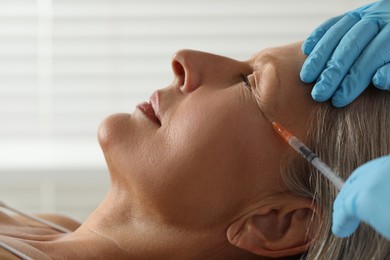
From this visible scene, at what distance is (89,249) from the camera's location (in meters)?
1.71

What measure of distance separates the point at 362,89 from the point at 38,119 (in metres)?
1.66

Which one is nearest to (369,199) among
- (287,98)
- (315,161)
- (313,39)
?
(315,161)

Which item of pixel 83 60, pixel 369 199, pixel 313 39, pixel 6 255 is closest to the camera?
pixel 369 199

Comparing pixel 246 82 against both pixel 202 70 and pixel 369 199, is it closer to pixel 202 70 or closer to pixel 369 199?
pixel 202 70

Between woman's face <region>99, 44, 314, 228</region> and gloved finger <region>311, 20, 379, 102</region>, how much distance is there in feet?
0.22

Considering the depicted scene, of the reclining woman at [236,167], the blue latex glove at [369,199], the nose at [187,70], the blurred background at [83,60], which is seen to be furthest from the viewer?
the blurred background at [83,60]

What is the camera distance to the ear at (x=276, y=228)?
1656mm

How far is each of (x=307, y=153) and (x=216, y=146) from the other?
193 millimetres

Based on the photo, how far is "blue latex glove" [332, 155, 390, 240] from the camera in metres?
1.06

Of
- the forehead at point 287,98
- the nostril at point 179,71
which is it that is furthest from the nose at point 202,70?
the forehead at point 287,98

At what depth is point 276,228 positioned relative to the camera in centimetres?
169

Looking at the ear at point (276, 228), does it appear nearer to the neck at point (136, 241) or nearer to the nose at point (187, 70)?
the neck at point (136, 241)

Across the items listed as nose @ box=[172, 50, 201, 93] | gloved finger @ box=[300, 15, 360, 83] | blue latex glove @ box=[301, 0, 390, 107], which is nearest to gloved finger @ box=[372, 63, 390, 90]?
blue latex glove @ box=[301, 0, 390, 107]

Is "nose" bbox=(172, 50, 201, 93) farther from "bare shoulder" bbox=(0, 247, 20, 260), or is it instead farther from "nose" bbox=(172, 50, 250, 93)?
"bare shoulder" bbox=(0, 247, 20, 260)
